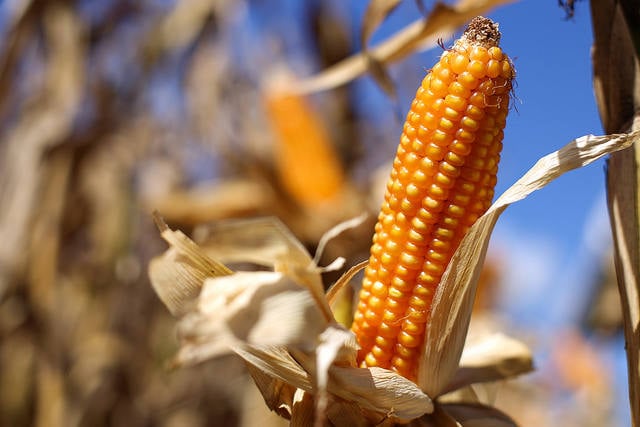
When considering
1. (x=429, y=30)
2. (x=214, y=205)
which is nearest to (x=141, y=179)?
(x=214, y=205)

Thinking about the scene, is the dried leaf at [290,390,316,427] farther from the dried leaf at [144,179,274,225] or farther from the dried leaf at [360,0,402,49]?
the dried leaf at [144,179,274,225]

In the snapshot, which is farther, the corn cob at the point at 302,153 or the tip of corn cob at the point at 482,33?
the corn cob at the point at 302,153

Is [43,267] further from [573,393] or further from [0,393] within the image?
[573,393]

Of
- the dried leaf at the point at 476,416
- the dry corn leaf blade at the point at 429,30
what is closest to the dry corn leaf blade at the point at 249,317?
the dried leaf at the point at 476,416

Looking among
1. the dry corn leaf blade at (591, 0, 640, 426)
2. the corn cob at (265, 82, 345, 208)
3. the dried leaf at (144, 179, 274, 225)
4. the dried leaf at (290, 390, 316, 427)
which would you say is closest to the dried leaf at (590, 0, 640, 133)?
the dry corn leaf blade at (591, 0, 640, 426)

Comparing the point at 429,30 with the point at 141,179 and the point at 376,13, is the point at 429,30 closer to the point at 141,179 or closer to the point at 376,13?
the point at 376,13

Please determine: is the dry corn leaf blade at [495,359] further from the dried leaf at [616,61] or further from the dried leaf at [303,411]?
the dried leaf at [616,61]
